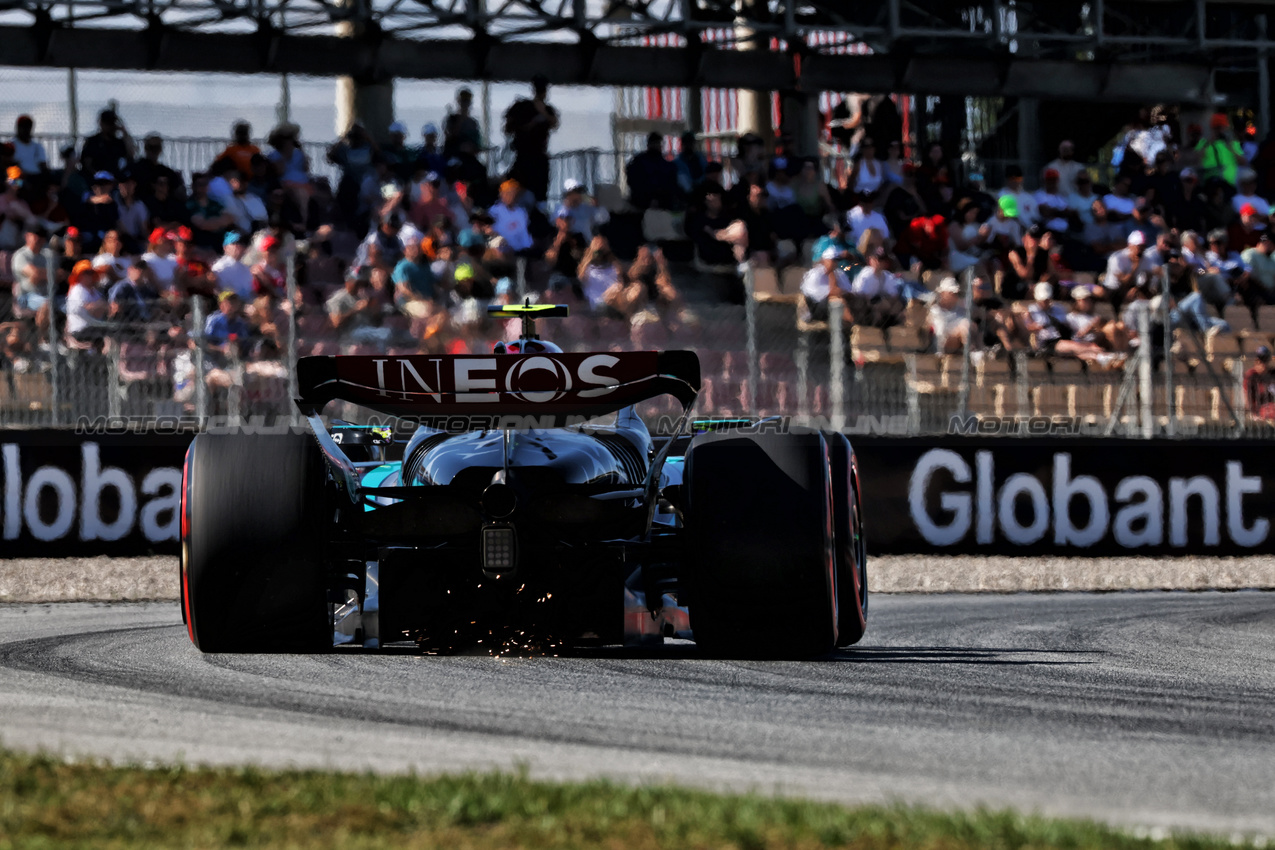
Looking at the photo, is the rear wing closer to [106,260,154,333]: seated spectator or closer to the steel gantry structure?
[106,260,154,333]: seated spectator

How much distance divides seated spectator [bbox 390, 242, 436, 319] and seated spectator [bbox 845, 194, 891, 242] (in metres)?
5.00

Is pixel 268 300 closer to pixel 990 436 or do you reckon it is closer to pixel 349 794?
pixel 990 436

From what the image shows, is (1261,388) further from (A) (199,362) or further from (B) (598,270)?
(A) (199,362)

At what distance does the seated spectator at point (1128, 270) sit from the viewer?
678 inches

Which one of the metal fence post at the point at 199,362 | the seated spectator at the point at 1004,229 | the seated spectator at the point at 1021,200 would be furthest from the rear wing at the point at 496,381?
the seated spectator at the point at 1021,200

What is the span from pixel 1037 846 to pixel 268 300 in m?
9.86

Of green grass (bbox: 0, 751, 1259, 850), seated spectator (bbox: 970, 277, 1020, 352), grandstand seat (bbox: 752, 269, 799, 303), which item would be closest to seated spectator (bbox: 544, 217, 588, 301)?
grandstand seat (bbox: 752, 269, 799, 303)

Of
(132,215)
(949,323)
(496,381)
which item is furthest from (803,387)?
(132,215)

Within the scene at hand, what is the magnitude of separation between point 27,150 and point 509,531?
38.4ft

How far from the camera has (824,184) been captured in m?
19.0

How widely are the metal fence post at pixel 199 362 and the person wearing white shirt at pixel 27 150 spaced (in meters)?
5.24

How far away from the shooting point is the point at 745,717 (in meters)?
5.40

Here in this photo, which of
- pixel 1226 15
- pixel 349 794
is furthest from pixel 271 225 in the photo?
pixel 1226 15

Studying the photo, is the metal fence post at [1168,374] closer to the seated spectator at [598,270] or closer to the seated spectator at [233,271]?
the seated spectator at [598,270]
